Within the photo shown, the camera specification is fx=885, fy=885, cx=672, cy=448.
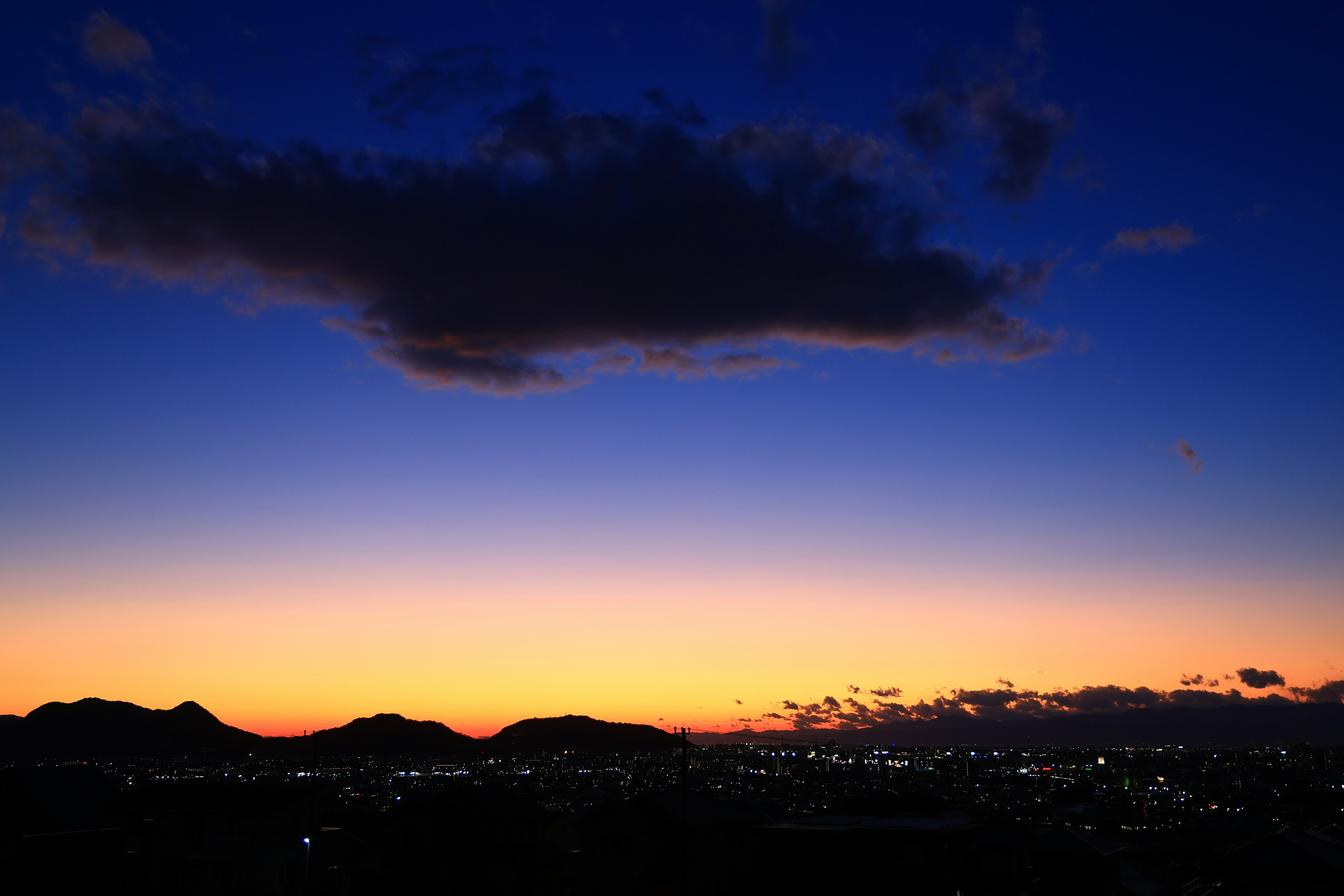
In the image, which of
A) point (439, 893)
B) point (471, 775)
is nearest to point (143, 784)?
point (439, 893)

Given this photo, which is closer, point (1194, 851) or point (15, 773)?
point (15, 773)

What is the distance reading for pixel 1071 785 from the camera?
155m

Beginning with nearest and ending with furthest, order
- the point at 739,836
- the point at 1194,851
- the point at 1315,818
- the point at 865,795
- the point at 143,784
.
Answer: the point at 739,836, the point at 143,784, the point at 1194,851, the point at 1315,818, the point at 865,795

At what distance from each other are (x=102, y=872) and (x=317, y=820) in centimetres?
1338

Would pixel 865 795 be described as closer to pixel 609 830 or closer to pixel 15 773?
pixel 609 830

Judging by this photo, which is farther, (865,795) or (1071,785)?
(1071,785)

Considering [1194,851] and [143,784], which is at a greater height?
[143,784]

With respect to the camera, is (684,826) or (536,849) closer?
(684,826)

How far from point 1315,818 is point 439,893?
314ft

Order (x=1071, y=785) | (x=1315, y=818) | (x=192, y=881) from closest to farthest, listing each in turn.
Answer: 1. (x=192, y=881)
2. (x=1315, y=818)
3. (x=1071, y=785)

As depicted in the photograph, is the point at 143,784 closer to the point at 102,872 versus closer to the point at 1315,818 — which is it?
the point at 102,872

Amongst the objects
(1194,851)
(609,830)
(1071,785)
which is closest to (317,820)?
(609,830)

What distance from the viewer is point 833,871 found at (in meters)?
38.9

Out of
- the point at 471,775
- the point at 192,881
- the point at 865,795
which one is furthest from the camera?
the point at 471,775
